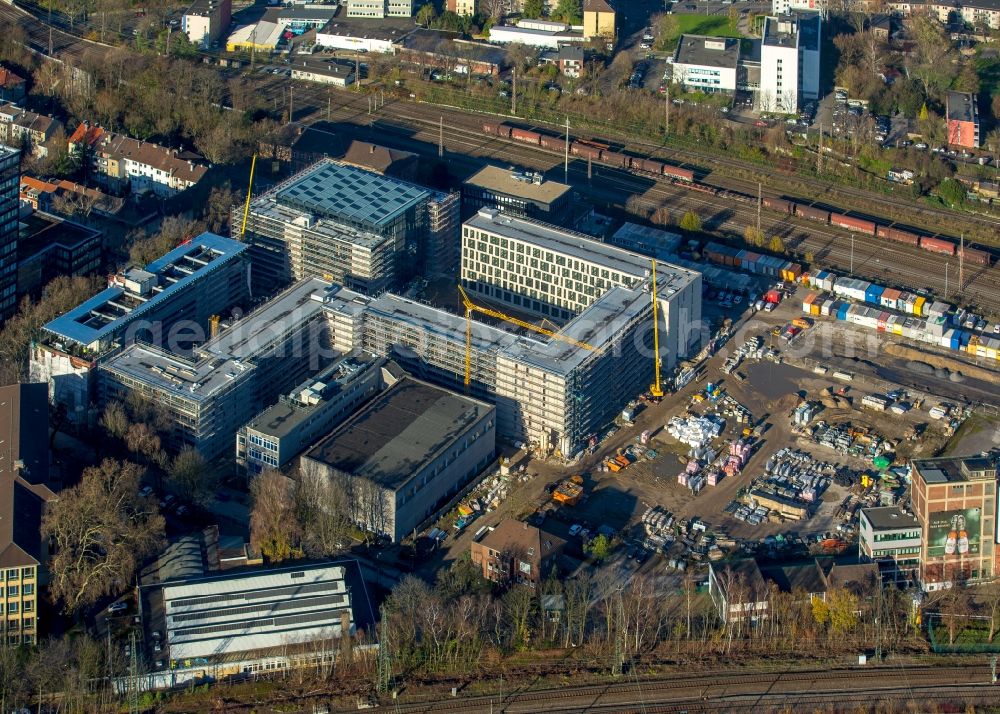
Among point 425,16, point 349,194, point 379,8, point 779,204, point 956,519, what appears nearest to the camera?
point 956,519

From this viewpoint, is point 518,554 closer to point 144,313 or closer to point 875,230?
point 144,313

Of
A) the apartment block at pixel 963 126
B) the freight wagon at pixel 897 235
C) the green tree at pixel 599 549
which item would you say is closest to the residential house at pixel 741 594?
the green tree at pixel 599 549

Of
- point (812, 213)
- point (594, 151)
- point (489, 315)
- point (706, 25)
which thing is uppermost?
point (706, 25)

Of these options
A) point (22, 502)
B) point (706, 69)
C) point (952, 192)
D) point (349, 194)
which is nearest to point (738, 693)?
point (22, 502)

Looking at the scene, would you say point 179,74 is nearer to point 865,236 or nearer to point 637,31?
point 637,31

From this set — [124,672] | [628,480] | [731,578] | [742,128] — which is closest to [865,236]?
[742,128]

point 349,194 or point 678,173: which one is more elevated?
point 678,173

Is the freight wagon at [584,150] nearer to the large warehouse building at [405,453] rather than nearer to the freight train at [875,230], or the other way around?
the freight train at [875,230]
